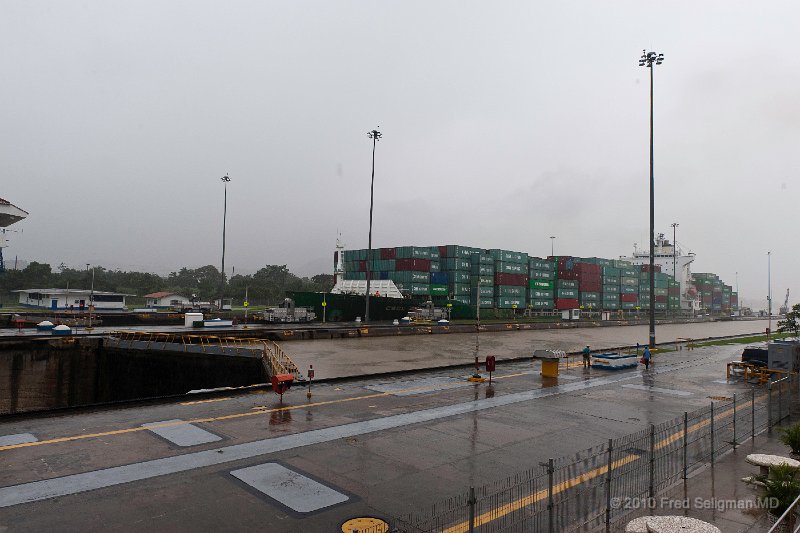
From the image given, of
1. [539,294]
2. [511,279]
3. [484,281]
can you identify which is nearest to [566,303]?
[539,294]

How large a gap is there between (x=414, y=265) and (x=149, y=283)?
84.1m

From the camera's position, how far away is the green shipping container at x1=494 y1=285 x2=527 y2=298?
311 feet

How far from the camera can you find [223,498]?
909cm

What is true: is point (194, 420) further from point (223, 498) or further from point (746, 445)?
point (746, 445)

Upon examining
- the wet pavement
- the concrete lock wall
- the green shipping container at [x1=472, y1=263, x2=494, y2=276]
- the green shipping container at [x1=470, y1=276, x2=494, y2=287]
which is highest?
the green shipping container at [x1=472, y1=263, x2=494, y2=276]

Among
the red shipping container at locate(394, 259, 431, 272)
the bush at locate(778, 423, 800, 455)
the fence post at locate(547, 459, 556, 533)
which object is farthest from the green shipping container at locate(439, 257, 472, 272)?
the fence post at locate(547, 459, 556, 533)

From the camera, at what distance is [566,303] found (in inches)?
4225

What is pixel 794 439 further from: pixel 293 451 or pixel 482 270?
pixel 482 270

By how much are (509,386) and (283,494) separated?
48.2ft

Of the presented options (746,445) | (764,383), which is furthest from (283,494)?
(764,383)

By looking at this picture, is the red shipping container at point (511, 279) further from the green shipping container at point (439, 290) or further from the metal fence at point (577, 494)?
the metal fence at point (577, 494)

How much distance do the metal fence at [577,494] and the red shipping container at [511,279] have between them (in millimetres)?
82402

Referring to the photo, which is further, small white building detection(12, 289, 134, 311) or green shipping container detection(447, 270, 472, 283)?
green shipping container detection(447, 270, 472, 283)

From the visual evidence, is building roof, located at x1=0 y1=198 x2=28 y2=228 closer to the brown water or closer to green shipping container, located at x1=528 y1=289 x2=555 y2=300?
the brown water
